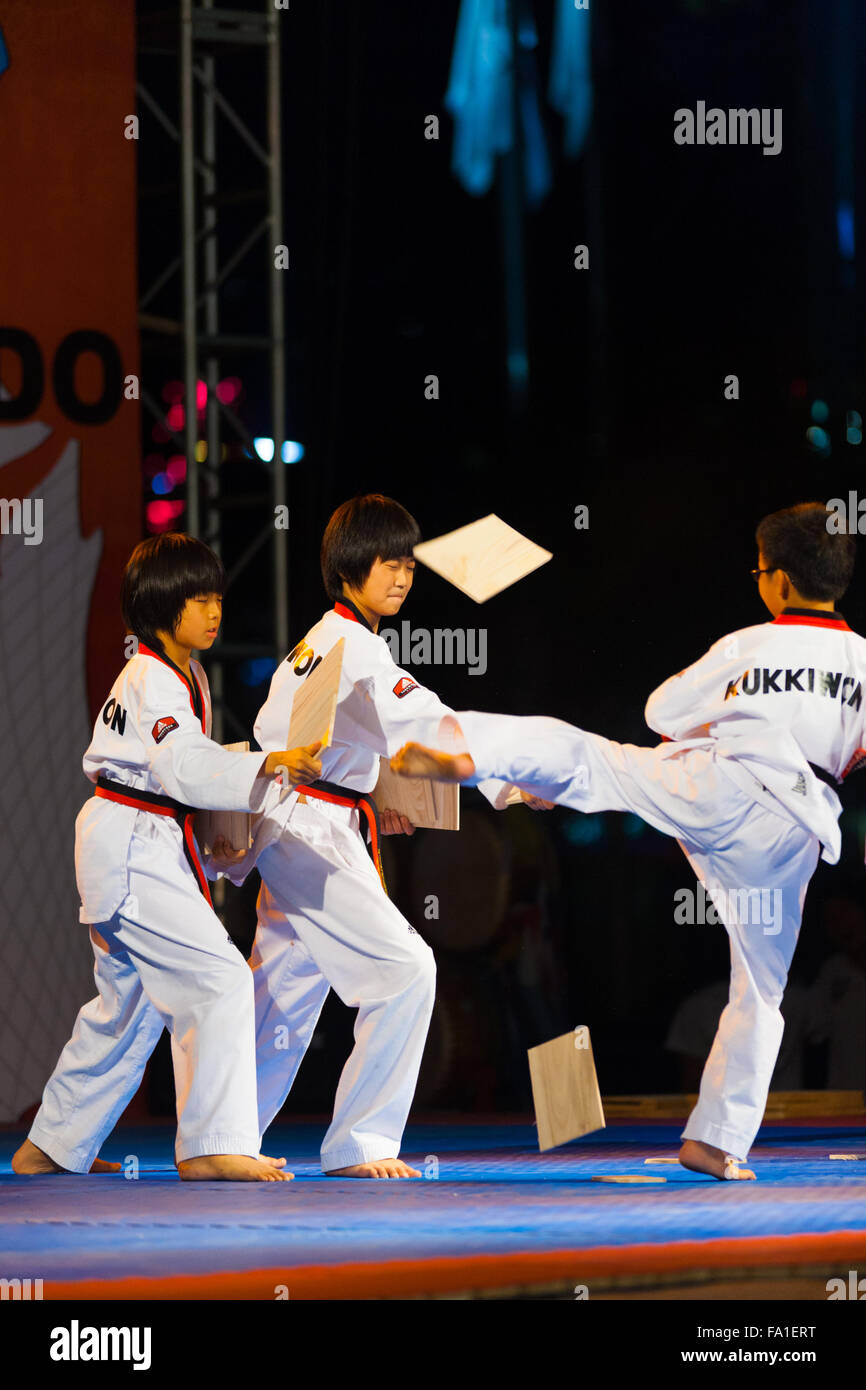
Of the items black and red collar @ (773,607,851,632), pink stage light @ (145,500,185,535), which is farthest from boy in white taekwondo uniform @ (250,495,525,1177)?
pink stage light @ (145,500,185,535)

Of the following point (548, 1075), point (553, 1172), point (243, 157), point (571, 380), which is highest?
point (243, 157)

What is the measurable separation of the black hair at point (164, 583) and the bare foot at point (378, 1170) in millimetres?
1249

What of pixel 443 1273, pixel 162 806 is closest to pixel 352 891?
pixel 162 806

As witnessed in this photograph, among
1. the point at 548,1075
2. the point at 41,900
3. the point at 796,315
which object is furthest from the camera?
the point at 796,315

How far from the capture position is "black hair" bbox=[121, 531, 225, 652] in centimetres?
416

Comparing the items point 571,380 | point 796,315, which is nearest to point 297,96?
point 571,380

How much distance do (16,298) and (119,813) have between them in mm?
2386

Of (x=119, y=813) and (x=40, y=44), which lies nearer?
(x=119, y=813)

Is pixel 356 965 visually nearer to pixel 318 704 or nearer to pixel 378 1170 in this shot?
pixel 378 1170

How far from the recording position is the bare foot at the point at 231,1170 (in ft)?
12.6

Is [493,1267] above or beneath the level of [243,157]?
beneath

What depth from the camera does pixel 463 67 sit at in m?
6.15
